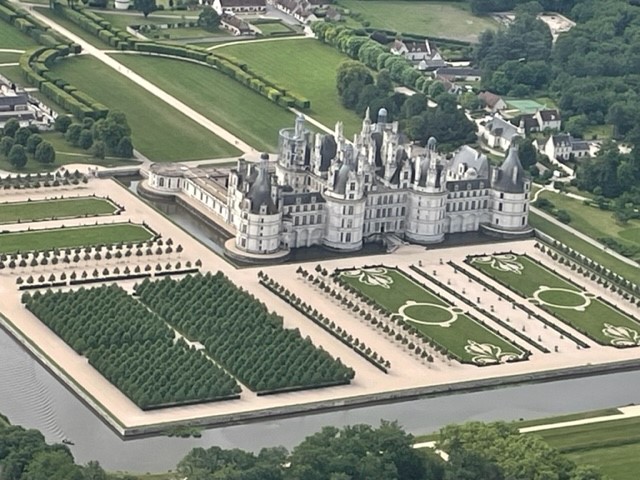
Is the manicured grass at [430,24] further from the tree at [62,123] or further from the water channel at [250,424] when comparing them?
the water channel at [250,424]

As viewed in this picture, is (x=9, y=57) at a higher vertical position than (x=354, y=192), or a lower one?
lower

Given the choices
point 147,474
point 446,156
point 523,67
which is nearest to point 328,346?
point 147,474

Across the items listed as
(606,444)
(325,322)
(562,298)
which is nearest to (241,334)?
(325,322)

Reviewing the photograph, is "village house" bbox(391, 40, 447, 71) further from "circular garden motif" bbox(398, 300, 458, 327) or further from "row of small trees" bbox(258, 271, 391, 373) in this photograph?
"circular garden motif" bbox(398, 300, 458, 327)

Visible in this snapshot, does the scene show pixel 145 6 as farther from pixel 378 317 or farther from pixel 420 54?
pixel 378 317

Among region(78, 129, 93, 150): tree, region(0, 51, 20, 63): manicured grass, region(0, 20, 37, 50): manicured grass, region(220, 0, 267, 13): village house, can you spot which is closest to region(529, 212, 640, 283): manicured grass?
region(78, 129, 93, 150): tree

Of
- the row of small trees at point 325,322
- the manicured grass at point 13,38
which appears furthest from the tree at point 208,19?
the row of small trees at point 325,322
